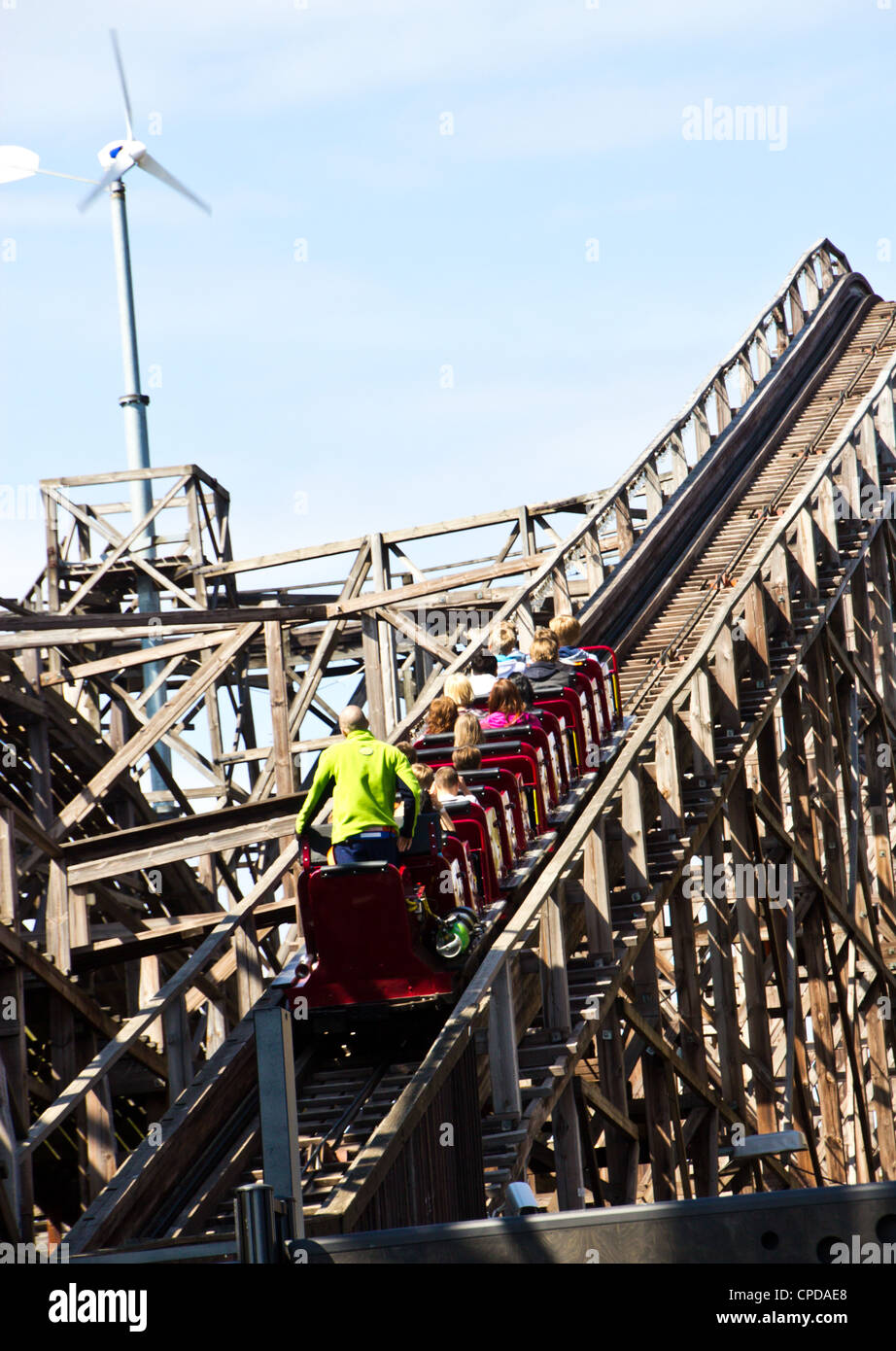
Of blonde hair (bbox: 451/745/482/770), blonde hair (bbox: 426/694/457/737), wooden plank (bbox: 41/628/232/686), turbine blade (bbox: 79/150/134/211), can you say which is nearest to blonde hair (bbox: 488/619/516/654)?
blonde hair (bbox: 426/694/457/737)

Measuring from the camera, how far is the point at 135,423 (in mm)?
22734

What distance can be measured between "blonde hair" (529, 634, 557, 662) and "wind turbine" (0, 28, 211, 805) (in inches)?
230

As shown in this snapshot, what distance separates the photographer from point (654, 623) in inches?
592

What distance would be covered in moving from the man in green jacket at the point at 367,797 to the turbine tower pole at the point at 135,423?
36.9 feet

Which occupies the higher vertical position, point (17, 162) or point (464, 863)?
point (17, 162)

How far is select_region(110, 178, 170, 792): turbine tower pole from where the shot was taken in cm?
→ 1943

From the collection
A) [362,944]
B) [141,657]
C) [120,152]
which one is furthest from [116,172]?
[362,944]

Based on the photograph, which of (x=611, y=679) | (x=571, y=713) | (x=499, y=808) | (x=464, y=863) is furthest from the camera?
(x=611, y=679)

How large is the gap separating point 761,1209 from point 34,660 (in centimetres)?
1156

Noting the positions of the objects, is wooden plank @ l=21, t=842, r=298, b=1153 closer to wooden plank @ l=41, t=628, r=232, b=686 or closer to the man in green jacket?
the man in green jacket

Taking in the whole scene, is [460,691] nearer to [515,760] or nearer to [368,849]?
[515,760]

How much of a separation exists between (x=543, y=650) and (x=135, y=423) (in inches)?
495

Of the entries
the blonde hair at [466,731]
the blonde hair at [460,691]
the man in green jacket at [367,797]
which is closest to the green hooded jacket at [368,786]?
the man in green jacket at [367,797]

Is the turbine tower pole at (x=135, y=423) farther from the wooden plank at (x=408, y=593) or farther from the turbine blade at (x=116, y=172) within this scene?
the wooden plank at (x=408, y=593)
